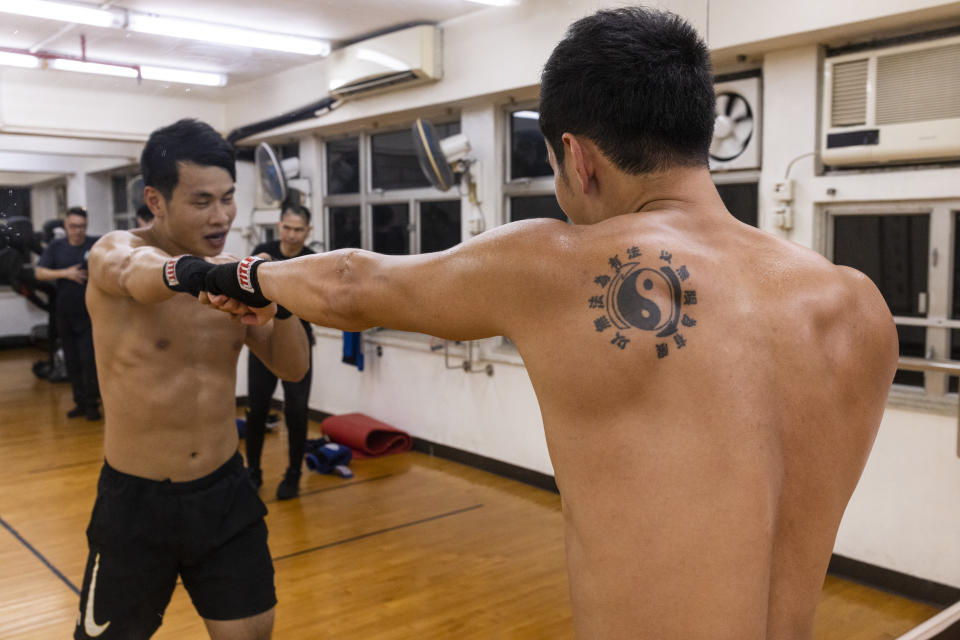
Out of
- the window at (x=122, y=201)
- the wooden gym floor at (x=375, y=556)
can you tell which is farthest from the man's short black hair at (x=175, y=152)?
the wooden gym floor at (x=375, y=556)

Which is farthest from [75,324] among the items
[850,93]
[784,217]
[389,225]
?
[850,93]

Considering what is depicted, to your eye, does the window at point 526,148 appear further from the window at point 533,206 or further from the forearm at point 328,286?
the forearm at point 328,286

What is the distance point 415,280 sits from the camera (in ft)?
3.24

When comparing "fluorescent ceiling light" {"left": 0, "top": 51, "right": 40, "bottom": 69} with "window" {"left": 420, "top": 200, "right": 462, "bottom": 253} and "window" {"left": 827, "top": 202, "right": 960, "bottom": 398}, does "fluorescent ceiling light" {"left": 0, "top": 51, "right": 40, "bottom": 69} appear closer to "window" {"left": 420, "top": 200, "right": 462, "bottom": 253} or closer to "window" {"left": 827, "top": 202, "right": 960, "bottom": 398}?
"window" {"left": 420, "top": 200, "right": 462, "bottom": 253}

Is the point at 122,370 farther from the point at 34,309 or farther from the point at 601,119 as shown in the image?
the point at 34,309

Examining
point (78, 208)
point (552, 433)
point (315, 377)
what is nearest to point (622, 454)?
point (552, 433)

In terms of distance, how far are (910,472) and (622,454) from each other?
2677 millimetres

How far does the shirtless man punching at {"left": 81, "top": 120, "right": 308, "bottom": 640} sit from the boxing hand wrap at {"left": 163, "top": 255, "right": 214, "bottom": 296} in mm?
108

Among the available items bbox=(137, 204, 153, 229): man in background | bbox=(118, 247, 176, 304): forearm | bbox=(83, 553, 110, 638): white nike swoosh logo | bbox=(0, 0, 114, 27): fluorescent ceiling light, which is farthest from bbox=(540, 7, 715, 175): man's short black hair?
bbox=(137, 204, 153, 229): man in background

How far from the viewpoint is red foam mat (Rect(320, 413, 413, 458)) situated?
4.96m

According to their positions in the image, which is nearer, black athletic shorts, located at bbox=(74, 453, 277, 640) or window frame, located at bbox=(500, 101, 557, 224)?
black athletic shorts, located at bbox=(74, 453, 277, 640)

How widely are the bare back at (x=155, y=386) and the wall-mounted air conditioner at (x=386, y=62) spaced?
62.3 inches

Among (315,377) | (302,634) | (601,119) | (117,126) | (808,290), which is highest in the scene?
(117,126)

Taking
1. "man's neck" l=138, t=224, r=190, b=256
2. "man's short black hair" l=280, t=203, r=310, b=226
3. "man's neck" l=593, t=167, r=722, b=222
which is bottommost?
"man's neck" l=138, t=224, r=190, b=256
